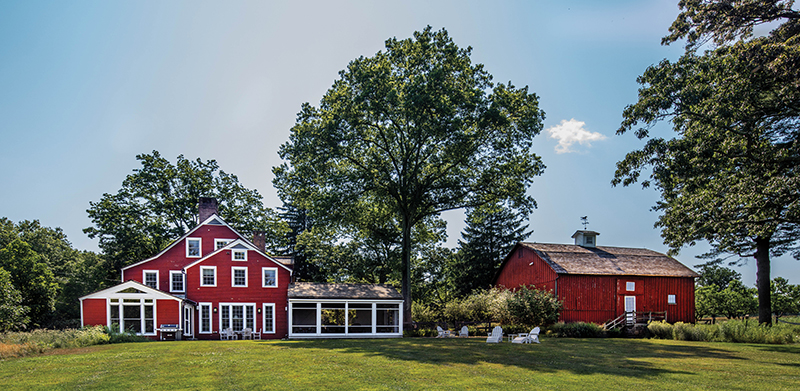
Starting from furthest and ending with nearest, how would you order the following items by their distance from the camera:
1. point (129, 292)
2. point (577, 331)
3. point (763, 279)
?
point (763, 279)
point (577, 331)
point (129, 292)

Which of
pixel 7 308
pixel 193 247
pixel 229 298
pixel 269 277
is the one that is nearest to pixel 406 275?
pixel 269 277

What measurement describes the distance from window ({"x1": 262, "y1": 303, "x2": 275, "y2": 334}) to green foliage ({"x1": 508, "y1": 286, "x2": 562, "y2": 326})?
46.4ft

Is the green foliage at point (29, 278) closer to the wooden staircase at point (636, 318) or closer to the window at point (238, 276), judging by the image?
the window at point (238, 276)

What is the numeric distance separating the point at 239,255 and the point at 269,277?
223 cm

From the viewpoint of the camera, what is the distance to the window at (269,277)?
31219 millimetres

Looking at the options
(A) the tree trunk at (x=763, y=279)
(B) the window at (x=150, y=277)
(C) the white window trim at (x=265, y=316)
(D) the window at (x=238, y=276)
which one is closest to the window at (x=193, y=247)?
(B) the window at (x=150, y=277)

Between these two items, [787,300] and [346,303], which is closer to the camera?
[346,303]

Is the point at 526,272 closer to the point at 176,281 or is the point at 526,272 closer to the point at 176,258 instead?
the point at 176,281

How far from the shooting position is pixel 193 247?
33.8 m

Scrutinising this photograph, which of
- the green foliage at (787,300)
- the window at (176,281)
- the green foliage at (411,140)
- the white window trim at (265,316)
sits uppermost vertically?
the green foliage at (411,140)

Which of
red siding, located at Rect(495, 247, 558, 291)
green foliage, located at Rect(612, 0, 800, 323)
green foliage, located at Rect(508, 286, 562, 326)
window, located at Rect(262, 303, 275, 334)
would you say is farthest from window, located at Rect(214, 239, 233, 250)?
green foliage, located at Rect(612, 0, 800, 323)

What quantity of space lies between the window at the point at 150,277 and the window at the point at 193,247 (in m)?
2.25

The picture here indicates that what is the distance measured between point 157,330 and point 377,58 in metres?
19.5

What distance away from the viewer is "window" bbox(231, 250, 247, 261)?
30812mm
